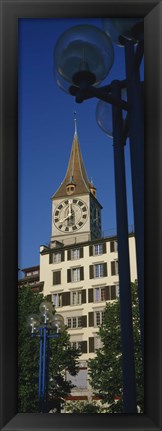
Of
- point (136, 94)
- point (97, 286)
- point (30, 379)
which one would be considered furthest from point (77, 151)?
point (136, 94)

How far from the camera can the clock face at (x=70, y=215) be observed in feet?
102

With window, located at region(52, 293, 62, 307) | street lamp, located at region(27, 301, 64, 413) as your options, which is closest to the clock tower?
window, located at region(52, 293, 62, 307)

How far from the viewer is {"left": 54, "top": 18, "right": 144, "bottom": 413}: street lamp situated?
1.51m

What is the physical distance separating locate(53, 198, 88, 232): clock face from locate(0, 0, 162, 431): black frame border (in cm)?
2933

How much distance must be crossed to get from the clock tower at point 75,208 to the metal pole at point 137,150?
89.2 ft

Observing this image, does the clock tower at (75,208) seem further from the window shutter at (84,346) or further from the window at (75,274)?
the window shutter at (84,346)

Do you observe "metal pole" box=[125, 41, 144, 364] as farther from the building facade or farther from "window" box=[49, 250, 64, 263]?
"window" box=[49, 250, 64, 263]

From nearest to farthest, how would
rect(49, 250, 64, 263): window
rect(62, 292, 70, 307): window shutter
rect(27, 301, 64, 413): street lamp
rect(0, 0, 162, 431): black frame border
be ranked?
1. rect(0, 0, 162, 431): black frame border
2. rect(27, 301, 64, 413): street lamp
3. rect(62, 292, 70, 307): window shutter
4. rect(49, 250, 64, 263): window

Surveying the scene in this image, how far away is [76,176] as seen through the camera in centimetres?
3378

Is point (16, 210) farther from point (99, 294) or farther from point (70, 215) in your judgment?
point (70, 215)

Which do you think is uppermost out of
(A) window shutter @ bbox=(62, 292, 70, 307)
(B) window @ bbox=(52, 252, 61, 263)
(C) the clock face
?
(C) the clock face

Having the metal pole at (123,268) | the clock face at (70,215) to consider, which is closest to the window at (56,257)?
the clock face at (70,215)
